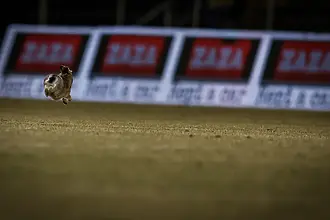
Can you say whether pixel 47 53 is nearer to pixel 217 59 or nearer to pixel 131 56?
pixel 131 56

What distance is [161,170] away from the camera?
6.07 m

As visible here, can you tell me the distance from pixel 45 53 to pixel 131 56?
7.94 feet

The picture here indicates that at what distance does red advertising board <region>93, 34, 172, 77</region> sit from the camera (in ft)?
60.0

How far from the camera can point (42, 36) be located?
63.6 ft

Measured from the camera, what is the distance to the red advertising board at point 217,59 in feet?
58.3

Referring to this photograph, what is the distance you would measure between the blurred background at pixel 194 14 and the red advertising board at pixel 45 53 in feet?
2.60

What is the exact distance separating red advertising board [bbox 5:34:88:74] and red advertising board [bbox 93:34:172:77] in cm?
68

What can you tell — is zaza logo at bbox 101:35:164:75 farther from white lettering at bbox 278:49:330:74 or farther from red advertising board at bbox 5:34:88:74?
white lettering at bbox 278:49:330:74

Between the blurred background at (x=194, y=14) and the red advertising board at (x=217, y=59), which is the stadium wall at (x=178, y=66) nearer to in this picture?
the red advertising board at (x=217, y=59)

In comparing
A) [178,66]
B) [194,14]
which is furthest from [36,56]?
[194,14]

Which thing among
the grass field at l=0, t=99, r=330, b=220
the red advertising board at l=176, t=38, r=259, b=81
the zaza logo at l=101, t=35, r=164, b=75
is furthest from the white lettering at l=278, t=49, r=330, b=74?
the grass field at l=0, t=99, r=330, b=220

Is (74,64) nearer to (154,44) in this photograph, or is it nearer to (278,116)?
(154,44)

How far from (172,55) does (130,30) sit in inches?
55.6

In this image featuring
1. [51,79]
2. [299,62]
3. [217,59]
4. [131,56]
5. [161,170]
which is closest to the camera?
[161,170]
